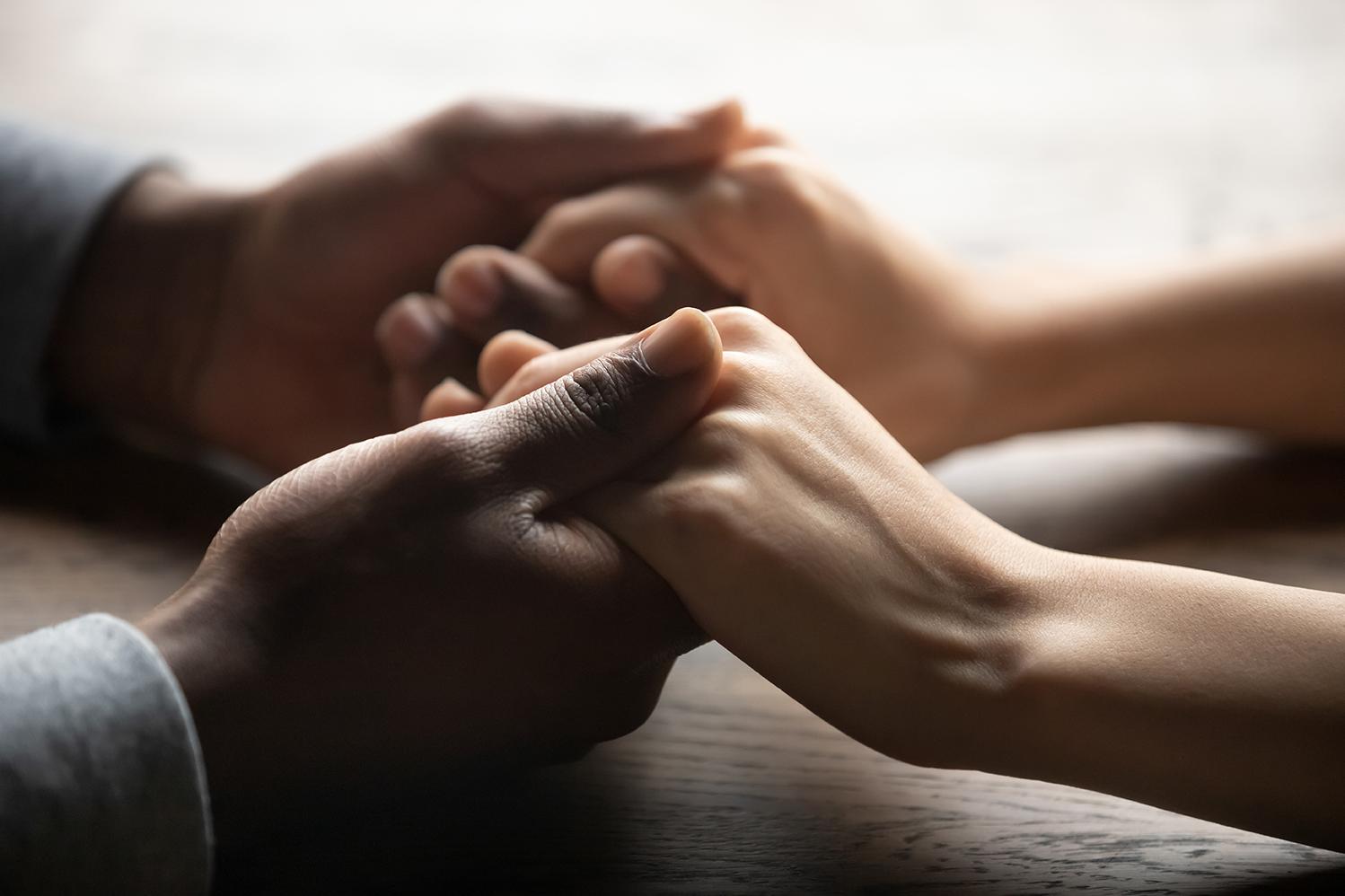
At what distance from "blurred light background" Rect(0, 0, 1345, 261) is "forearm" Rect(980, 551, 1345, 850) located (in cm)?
67

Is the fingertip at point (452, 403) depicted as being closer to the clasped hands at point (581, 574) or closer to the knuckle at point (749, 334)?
the clasped hands at point (581, 574)

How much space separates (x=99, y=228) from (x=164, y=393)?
0.15 metres

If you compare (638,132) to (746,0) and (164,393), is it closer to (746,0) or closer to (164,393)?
(164,393)

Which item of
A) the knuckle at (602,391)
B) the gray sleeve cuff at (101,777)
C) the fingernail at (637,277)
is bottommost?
the gray sleeve cuff at (101,777)

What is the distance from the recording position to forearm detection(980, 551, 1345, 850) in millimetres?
506

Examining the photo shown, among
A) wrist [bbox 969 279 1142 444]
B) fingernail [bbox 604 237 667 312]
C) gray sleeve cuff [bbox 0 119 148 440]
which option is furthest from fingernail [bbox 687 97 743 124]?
gray sleeve cuff [bbox 0 119 148 440]

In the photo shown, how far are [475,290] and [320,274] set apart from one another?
0.46ft

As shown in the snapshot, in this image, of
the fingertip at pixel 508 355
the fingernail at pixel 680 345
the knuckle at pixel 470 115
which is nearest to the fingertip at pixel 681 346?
the fingernail at pixel 680 345

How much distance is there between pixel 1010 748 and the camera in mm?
539

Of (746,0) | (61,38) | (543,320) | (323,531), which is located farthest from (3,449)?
(746,0)

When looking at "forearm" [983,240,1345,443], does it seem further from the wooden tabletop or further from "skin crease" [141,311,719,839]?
"skin crease" [141,311,719,839]

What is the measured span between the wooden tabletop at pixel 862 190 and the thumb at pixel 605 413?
155mm

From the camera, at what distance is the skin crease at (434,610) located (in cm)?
51

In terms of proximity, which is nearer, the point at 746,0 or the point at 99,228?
the point at 99,228
